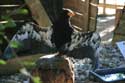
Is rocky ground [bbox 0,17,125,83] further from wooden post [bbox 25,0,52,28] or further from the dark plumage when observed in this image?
wooden post [bbox 25,0,52,28]

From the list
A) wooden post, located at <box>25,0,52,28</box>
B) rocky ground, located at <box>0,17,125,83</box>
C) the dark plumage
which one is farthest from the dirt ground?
Result: the dark plumage

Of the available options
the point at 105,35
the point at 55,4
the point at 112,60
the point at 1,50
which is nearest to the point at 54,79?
the point at 1,50

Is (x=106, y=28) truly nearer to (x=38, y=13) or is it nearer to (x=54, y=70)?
(x=38, y=13)

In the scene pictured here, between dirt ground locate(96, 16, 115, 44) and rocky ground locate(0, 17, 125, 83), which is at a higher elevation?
rocky ground locate(0, 17, 125, 83)

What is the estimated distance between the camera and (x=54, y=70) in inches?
178

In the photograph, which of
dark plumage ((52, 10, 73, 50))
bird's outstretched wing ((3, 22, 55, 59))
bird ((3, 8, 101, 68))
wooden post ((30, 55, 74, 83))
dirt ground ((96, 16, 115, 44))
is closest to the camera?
wooden post ((30, 55, 74, 83))

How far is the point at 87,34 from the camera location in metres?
6.35

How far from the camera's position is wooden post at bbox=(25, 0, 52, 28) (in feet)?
24.3

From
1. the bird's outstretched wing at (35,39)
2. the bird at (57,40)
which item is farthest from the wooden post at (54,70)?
the bird's outstretched wing at (35,39)

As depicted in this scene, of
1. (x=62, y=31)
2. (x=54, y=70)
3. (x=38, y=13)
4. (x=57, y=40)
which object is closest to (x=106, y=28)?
(x=38, y=13)

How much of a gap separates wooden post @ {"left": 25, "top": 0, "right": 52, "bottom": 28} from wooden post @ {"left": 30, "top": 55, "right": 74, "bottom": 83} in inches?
115

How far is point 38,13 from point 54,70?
312 cm

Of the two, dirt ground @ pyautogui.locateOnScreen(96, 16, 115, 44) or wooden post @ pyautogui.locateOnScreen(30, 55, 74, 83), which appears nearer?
wooden post @ pyautogui.locateOnScreen(30, 55, 74, 83)

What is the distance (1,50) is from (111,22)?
5.66 meters
